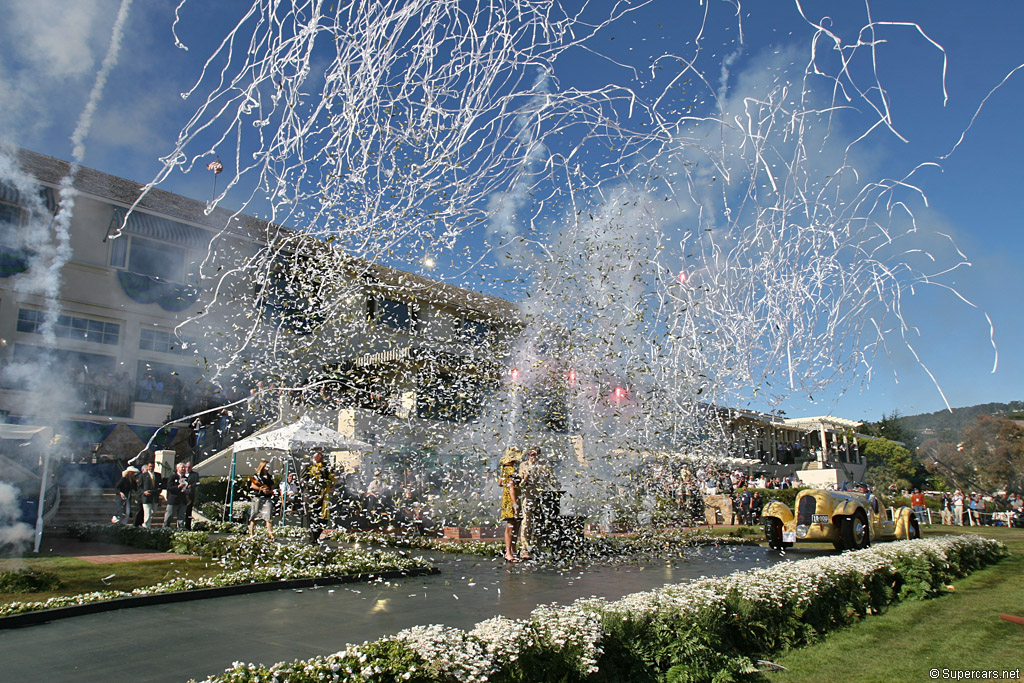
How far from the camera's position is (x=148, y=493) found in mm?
14102

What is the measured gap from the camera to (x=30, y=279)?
16.7 meters

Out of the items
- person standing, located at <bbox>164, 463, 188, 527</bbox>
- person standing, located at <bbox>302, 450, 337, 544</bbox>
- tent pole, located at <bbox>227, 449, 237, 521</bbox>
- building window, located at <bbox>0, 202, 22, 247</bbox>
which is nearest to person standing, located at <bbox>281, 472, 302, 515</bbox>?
tent pole, located at <bbox>227, 449, 237, 521</bbox>

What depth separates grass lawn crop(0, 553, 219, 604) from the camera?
7.36m

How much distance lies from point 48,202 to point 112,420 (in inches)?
251

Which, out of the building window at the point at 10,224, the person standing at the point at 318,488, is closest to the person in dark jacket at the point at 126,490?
the person standing at the point at 318,488

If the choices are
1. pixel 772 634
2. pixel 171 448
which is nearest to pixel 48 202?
pixel 171 448

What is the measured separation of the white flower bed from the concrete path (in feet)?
4.40

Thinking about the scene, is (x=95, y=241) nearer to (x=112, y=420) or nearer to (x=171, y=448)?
(x=112, y=420)

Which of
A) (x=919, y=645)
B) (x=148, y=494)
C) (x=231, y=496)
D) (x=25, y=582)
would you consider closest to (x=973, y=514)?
(x=919, y=645)

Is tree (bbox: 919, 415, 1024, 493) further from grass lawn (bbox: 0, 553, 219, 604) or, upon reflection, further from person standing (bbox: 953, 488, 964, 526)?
grass lawn (bbox: 0, 553, 219, 604)

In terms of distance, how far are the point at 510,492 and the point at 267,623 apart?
5.12 metres

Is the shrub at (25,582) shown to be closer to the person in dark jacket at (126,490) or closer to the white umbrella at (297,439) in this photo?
the white umbrella at (297,439)

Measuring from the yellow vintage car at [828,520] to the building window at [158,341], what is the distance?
1784 cm

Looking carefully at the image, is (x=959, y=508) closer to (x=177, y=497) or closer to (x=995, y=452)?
(x=995, y=452)
